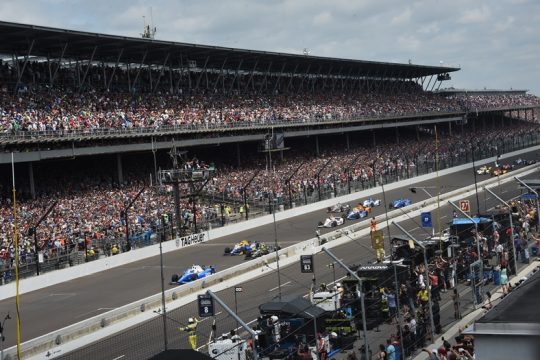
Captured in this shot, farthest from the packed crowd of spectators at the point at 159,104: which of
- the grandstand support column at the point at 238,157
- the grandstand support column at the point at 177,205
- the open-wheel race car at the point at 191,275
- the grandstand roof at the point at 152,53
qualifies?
the open-wheel race car at the point at 191,275

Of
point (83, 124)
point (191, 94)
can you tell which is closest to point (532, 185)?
point (83, 124)

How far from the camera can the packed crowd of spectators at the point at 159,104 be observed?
43.7 meters

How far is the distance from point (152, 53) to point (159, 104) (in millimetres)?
5103

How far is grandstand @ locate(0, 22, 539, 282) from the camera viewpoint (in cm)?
3997

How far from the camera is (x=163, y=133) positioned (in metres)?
50.3

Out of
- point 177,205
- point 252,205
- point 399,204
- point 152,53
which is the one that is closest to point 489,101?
point 152,53

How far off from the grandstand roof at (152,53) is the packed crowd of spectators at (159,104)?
126 cm

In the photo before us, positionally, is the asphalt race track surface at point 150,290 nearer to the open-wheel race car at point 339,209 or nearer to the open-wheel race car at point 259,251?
the open-wheel race car at point 259,251

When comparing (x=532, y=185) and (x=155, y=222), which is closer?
(x=532, y=185)

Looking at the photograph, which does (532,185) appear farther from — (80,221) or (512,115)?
(512,115)

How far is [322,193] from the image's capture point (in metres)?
52.7

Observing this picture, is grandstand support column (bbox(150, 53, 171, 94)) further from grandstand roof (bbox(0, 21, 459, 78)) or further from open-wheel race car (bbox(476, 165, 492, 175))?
open-wheel race car (bbox(476, 165, 492, 175))

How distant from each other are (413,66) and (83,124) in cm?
5907

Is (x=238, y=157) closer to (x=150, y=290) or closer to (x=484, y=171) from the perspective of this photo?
(x=484, y=171)
